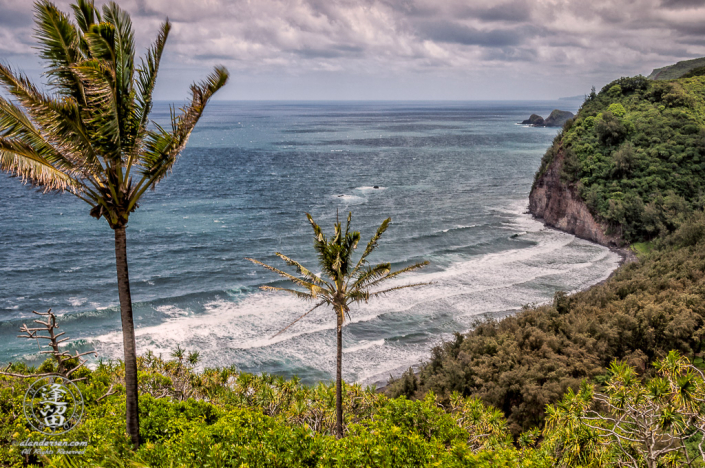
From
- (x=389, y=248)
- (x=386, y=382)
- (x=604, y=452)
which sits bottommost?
(x=386, y=382)

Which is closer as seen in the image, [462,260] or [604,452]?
[604,452]

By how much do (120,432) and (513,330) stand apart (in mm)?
20858

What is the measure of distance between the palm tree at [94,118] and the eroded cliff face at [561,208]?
5008cm

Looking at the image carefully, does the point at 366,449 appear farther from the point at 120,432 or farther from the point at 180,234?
the point at 180,234

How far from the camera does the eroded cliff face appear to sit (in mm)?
51062

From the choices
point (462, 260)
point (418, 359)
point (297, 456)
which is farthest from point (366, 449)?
point (462, 260)

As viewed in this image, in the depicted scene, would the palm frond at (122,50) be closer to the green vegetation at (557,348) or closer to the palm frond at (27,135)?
the palm frond at (27,135)

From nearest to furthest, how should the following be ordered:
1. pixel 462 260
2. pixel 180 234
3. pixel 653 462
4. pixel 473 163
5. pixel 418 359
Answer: pixel 653 462, pixel 418 359, pixel 462 260, pixel 180 234, pixel 473 163

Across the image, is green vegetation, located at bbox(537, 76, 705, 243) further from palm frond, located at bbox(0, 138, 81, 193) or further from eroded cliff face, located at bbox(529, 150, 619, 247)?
palm frond, located at bbox(0, 138, 81, 193)

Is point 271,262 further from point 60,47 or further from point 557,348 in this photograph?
point 60,47

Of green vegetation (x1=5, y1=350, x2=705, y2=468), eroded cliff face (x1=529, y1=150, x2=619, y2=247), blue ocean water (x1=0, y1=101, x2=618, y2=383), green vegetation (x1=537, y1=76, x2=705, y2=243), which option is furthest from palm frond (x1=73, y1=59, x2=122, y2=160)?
eroded cliff face (x1=529, y1=150, x2=619, y2=247)

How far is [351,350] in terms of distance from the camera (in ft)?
101

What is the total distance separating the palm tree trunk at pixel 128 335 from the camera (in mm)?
9930

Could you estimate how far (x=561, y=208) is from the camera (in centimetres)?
5616
